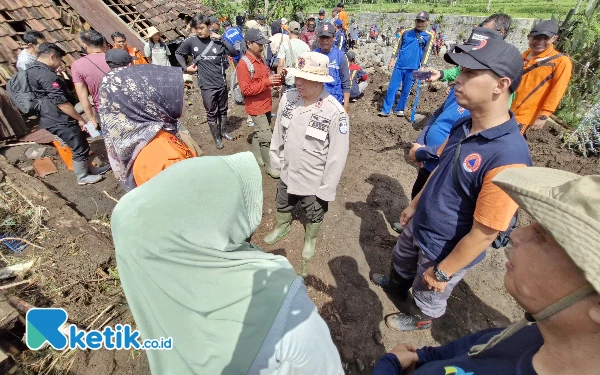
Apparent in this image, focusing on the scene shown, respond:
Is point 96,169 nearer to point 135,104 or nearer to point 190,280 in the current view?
point 135,104

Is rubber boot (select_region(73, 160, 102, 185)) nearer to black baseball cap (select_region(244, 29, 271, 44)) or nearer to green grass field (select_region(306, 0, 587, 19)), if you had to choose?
black baseball cap (select_region(244, 29, 271, 44))

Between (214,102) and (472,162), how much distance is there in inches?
197

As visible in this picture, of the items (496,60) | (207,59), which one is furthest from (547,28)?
(207,59)

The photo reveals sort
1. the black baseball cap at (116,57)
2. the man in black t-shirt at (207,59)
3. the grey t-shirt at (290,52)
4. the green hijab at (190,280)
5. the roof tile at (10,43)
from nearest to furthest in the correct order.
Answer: the green hijab at (190,280)
the black baseball cap at (116,57)
the man in black t-shirt at (207,59)
the roof tile at (10,43)
the grey t-shirt at (290,52)

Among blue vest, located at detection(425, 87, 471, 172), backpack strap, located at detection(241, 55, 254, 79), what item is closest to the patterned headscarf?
blue vest, located at detection(425, 87, 471, 172)

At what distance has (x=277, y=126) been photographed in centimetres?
317

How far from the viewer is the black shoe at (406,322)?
103 inches

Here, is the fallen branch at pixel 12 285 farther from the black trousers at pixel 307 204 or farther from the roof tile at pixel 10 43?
the roof tile at pixel 10 43

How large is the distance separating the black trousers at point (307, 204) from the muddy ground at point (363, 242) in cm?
60

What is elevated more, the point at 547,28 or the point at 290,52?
the point at 547,28

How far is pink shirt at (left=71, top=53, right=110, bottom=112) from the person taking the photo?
14.1ft

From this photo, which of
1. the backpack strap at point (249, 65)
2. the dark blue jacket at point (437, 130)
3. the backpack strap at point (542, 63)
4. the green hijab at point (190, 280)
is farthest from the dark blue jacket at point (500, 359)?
the backpack strap at point (249, 65)

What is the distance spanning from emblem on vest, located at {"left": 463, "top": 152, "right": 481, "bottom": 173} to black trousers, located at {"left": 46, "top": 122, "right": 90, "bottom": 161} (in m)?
5.37

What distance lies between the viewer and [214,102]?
5.58 meters
